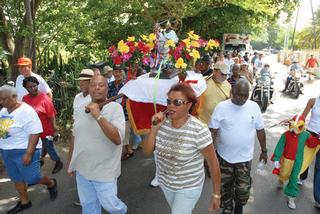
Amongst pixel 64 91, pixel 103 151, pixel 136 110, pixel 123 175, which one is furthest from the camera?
pixel 64 91

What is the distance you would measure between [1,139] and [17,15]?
469 cm

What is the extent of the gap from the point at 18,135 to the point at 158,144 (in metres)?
1.91

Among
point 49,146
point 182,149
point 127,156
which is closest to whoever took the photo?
point 182,149

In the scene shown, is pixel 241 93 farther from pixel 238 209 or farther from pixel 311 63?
pixel 311 63

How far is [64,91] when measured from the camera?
7496 mm

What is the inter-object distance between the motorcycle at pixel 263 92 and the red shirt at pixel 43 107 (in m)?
7.28

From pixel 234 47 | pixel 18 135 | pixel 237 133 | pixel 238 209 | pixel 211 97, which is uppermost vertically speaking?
pixel 234 47

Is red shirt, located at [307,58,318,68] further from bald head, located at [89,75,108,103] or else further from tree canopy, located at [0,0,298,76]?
bald head, located at [89,75,108,103]

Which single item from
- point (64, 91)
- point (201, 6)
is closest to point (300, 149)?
point (64, 91)

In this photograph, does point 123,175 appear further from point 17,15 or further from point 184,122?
point 17,15

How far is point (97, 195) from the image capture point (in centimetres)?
313

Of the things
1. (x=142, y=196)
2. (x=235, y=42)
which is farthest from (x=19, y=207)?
(x=235, y=42)

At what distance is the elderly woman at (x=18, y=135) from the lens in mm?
3686

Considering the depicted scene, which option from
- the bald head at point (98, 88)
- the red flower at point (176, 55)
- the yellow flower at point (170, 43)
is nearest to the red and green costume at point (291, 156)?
the red flower at point (176, 55)
